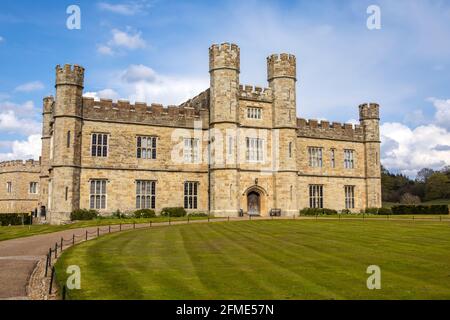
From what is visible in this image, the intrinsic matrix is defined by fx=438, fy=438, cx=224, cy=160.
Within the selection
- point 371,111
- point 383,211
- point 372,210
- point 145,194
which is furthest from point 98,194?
point 371,111

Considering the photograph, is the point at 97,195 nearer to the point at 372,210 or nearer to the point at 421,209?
the point at 372,210

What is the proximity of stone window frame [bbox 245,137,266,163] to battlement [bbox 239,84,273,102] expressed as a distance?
11.5 ft

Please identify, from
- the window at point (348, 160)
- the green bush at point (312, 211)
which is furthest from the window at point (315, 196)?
the window at point (348, 160)

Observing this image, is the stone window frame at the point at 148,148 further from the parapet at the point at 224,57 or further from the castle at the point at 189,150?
the parapet at the point at 224,57

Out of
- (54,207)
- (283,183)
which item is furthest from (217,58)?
(54,207)

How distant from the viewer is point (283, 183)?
121 feet

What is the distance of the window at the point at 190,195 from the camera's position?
1407 inches

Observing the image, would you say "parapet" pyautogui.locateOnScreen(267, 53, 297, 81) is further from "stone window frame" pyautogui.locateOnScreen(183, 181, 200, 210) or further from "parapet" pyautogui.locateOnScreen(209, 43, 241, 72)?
"stone window frame" pyautogui.locateOnScreen(183, 181, 200, 210)

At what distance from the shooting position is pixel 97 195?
3284cm

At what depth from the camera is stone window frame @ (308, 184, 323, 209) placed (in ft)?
134

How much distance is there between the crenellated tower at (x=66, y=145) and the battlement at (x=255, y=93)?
13.0 m

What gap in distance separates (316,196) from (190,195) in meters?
12.6

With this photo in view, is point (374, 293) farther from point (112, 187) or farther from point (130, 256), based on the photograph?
point (112, 187)
